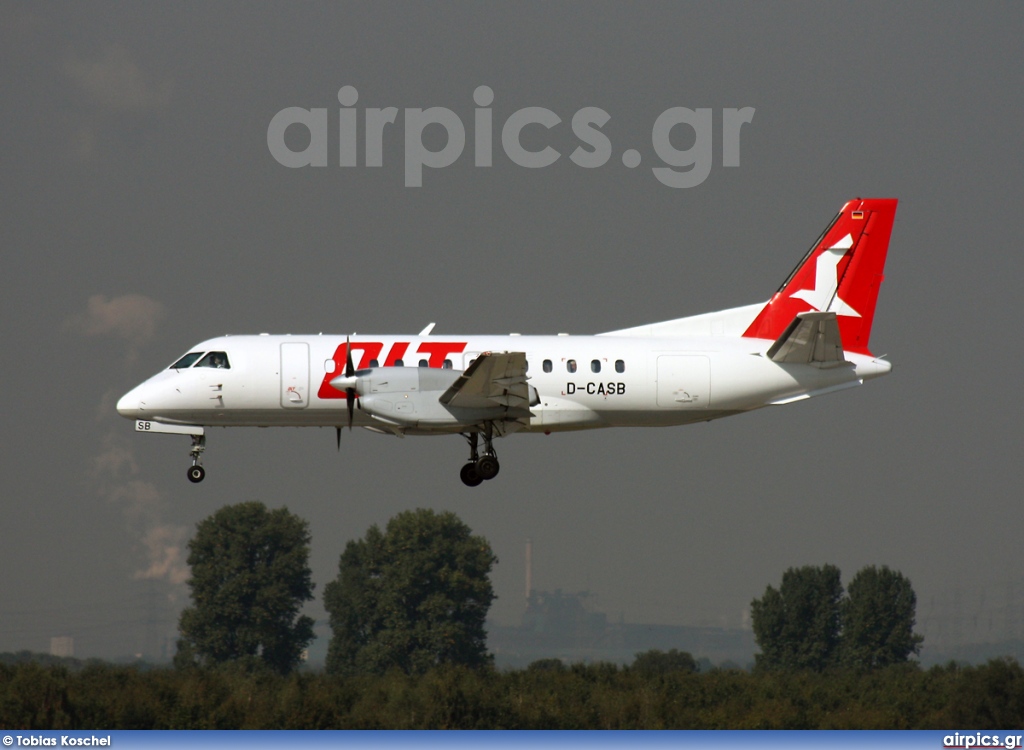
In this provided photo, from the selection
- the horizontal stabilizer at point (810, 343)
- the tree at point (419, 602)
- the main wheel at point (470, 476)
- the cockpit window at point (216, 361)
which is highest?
the horizontal stabilizer at point (810, 343)

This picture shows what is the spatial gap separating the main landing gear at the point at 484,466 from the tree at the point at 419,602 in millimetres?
54114

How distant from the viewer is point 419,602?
8538cm

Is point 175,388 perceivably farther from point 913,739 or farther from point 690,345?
point 913,739

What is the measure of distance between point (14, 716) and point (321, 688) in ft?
47.2

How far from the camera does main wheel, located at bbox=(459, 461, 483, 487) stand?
30.2 m

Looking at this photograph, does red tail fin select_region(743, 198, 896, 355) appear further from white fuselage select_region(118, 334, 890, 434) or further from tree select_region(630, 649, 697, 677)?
tree select_region(630, 649, 697, 677)

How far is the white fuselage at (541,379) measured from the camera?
29984 millimetres

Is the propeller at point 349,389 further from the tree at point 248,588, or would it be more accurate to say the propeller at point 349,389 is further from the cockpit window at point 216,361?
the tree at point 248,588

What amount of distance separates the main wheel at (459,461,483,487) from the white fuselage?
120 centimetres

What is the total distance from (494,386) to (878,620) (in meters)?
74.1

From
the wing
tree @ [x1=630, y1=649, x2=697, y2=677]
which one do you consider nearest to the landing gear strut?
the wing

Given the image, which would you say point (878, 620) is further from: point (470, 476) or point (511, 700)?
point (470, 476)

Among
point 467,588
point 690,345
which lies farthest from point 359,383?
point 467,588

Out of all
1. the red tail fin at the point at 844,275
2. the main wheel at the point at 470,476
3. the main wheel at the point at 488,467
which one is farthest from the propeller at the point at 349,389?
the red tail fin at the point at 844,275
